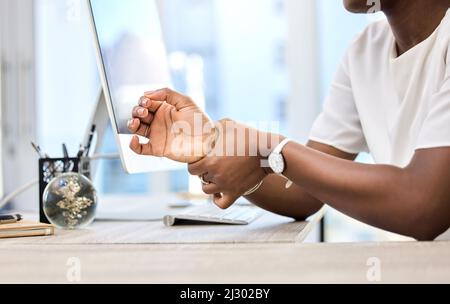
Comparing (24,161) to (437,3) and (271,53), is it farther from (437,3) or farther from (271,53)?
(437,3)

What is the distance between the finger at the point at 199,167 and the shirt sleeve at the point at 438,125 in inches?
13.5

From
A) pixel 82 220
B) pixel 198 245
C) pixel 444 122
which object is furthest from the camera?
pixel 82 220

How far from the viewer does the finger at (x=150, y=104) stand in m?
1.01

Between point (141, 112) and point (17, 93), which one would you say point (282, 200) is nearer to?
point (141, 112)

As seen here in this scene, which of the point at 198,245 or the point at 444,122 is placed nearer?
the point at 198,245

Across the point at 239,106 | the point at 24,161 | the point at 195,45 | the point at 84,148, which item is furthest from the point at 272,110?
the point at 84,148

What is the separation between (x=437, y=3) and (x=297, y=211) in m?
0.51

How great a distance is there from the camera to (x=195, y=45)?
371cm

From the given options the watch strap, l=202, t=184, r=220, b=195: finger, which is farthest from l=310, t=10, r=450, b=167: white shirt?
l=202, t=184, r=220, b=195: finger

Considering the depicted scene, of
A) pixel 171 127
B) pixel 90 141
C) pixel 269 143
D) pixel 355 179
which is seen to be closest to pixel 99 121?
pixel 90 141

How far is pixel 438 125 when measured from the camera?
3.08 ft

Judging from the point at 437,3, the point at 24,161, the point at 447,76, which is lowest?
→ the point at 24,161

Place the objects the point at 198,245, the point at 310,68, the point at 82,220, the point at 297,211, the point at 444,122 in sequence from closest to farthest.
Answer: the point at 198,245
the point at 444,122
the point at 82,220
the point at 297,211
the point at 310,68

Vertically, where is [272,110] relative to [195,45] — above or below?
below
